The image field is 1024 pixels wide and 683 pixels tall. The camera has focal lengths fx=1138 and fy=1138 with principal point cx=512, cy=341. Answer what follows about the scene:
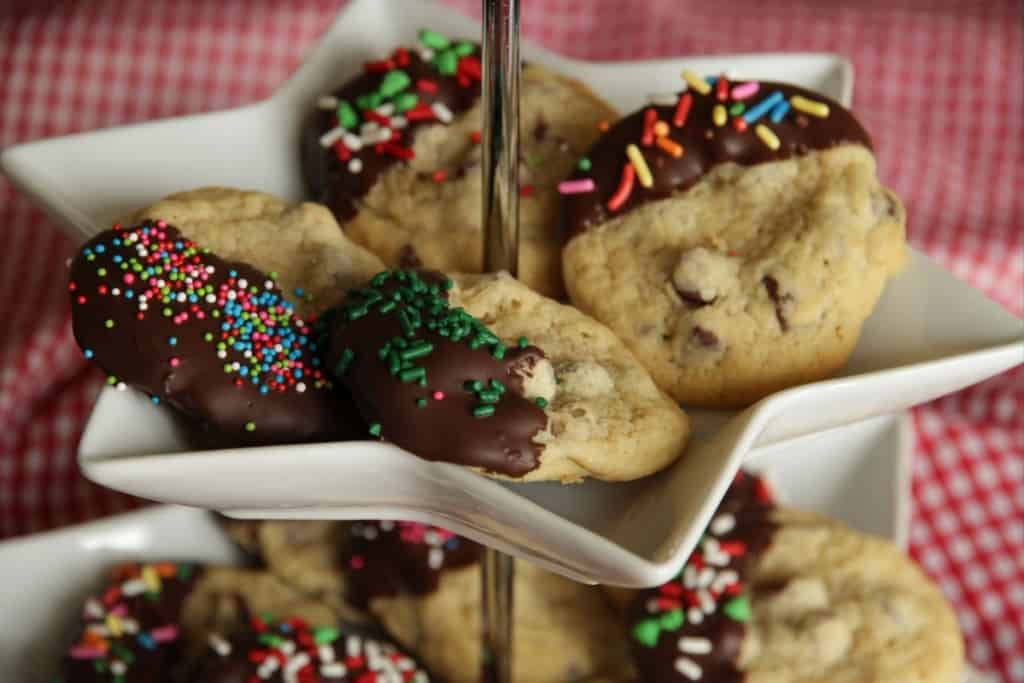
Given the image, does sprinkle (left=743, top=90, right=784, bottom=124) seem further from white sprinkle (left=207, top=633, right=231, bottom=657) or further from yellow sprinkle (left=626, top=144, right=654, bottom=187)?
white sprinkle (left=207, top=633, right=231, bottom=657)

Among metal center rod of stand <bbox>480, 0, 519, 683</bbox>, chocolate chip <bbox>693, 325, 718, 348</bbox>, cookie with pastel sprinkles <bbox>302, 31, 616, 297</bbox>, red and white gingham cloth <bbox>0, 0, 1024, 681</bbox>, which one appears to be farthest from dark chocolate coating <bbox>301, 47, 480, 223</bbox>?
red and white gingham cloth <bbox>0, 0, 1024, 681</bbox>

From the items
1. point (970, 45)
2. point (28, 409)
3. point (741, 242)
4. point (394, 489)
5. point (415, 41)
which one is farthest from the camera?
point (970, 45)

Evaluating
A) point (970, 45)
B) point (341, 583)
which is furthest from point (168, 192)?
point (970, 45)

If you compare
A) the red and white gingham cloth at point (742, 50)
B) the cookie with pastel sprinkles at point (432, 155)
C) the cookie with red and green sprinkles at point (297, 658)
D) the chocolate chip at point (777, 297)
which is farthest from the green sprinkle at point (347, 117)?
the red and white gingham cloth at point (742, 50)

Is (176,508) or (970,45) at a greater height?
(970,45)

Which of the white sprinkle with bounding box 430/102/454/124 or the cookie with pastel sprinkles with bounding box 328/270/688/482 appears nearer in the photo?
the cookie with pastel sprinkles with bounding box 328/270/688/482

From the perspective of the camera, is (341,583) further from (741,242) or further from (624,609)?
(741,242)
